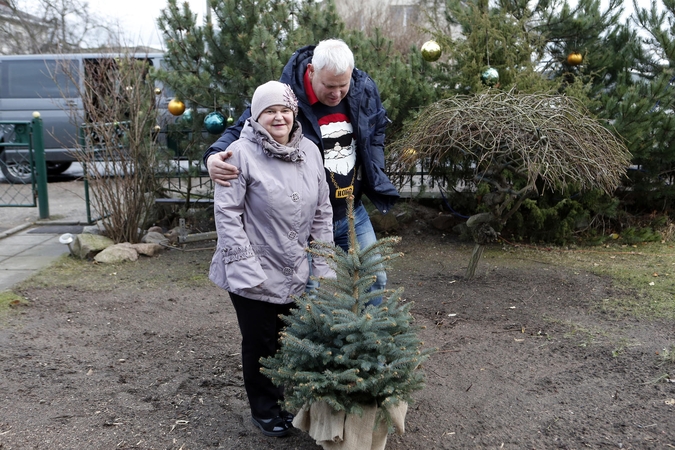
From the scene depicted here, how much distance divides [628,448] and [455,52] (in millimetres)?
4291

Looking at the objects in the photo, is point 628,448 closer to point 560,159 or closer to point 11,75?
point 560,159

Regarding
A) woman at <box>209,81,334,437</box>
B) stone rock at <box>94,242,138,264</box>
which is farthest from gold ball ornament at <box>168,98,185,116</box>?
woman at <box>209,81,334,437</box>

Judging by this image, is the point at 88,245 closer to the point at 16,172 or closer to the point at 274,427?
the point at 274,427

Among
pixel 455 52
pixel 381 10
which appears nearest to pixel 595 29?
pixel 455 52

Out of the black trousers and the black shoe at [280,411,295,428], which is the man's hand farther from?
the black shoe at [280,411,295,428]

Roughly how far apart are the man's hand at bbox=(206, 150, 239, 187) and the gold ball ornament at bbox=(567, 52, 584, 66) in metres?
5.24

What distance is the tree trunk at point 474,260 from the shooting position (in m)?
5.28

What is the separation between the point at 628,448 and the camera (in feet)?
9.28

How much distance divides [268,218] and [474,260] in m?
3.00

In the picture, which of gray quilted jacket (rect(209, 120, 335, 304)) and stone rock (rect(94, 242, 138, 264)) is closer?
gray quilted jacket (rect(209, 120, 335, 304))

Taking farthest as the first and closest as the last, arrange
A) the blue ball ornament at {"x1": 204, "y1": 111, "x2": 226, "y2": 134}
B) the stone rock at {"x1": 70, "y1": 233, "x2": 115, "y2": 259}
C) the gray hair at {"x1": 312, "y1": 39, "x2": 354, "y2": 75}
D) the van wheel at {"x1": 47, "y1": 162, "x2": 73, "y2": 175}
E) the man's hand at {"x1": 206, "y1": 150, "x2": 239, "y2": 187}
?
the van wheel at {"x1": 47, "y1": 162, "x2": 73, "y2": 175} < the stone rock at {"x1": 70, "y1": 233, "x2": 115, "y2": 259} < the blue ball ornament at {"x1": 204, "y1": 111, "x2": 226, "y2": 134} < the gray hair at {"x1": 312, "y1": 39, "x2": 354, "y2": 75} < the man's hand at {"x1": 206, "y1": 150, "x2": 239, "y2": 187}

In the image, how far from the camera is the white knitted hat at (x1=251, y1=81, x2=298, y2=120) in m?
2.65

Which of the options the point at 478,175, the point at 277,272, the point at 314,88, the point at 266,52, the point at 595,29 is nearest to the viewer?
the point at 277,272

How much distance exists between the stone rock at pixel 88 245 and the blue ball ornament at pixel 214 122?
1.58 metres
